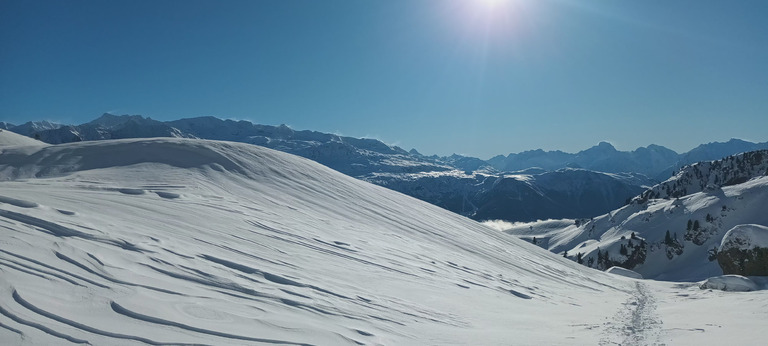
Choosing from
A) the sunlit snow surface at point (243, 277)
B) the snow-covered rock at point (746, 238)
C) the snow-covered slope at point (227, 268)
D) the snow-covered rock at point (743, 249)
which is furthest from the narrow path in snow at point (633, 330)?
the snow-covered rock at point (746, 238)

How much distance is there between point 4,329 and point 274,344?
4.08 meters

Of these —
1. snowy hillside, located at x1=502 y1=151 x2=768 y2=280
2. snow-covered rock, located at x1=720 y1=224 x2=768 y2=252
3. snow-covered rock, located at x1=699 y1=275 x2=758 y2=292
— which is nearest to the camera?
snow-covered rock, located at x1=699 y1=275 x2=758 y2=292

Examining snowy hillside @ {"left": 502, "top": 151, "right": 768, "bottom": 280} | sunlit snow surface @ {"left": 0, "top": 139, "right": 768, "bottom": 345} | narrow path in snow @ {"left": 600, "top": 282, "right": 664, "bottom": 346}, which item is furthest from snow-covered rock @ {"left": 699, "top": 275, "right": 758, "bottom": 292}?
snowy hillside @ {"left": 502, "top": 151, "right": 768, "bottom": 280}

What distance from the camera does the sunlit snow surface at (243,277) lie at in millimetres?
7922

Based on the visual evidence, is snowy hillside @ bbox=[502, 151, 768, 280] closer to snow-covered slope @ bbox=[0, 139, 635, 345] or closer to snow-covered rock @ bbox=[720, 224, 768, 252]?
snow-covered rock @ bbox=[720, 224, 768, 252]

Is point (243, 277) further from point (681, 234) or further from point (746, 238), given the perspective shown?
point (681, 234)

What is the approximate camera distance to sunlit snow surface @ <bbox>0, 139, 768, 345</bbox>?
792 cm

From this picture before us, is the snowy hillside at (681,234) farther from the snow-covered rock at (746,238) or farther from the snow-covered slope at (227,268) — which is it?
the snow-covered slope at (227,268)

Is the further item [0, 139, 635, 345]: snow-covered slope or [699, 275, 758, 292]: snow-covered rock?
[699, 275, 758, 292]: snow-covered rock

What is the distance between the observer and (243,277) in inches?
455

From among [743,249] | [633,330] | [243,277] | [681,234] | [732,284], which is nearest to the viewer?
[243,277]

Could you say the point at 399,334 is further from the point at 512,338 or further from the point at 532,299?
the point at 532,299

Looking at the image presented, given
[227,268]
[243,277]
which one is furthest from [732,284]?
[227,268]

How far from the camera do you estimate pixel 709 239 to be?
438ft
